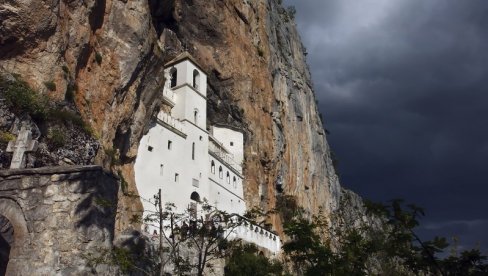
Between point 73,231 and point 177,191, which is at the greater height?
point 177,191

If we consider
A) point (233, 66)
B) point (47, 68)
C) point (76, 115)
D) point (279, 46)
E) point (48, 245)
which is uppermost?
point (279, 46)

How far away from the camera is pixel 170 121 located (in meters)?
32.8

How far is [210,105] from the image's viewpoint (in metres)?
41.6

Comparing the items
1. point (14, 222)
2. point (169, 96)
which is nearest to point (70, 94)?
point (14, 222)

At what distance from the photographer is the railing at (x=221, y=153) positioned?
38284mm

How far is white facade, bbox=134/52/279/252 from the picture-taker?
Result: 2939cm

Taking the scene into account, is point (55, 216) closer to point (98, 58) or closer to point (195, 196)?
point (98, 58)

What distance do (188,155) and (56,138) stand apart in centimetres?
1769

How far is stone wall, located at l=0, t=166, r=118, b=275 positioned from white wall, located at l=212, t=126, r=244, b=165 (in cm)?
3319

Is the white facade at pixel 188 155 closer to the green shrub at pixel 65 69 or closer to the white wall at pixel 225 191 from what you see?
the white wall at pixel 225 191

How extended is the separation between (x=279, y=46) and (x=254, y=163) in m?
18.7

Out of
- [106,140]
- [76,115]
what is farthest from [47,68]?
[106,140]

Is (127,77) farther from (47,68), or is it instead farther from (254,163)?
(254,163)

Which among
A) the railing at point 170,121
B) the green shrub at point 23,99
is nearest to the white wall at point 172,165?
the railing at point 170,121
